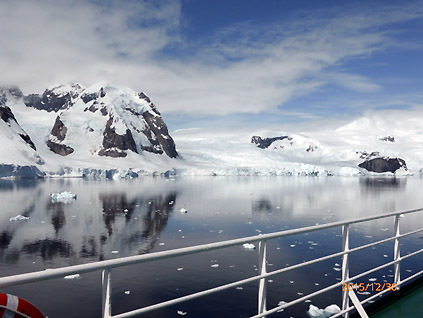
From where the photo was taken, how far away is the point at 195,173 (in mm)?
107312

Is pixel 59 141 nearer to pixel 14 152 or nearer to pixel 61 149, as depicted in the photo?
pixel 61 149

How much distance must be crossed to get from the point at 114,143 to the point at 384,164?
104m

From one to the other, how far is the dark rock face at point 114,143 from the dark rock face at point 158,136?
36.9ft

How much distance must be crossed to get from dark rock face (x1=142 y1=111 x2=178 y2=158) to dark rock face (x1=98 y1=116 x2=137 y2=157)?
11.3 m

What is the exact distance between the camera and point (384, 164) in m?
154

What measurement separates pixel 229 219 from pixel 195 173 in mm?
82284

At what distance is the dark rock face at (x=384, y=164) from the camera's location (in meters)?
152

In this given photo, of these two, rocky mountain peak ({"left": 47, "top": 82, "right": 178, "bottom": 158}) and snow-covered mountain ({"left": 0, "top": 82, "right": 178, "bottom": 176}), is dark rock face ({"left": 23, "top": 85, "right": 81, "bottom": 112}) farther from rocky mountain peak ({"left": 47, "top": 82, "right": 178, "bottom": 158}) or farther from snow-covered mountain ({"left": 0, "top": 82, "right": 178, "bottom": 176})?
rocky mountain peak ({"left": 47, "top": 82, "right": 178, "bottom": 158})

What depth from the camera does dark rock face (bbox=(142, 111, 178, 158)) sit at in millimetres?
154950

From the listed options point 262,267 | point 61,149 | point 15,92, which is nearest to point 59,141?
point 61,149

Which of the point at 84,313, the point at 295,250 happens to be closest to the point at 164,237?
the point at 295,250

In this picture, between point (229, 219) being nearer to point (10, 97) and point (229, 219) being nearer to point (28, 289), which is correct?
point (28, 289)

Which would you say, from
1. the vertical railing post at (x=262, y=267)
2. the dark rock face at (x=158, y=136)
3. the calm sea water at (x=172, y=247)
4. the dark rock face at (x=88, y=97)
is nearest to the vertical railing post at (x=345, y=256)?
the vertical railing post at (x=262, y=267)

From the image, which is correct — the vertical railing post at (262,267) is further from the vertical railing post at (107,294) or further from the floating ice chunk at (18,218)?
the floating ice chunk at (18,218)
